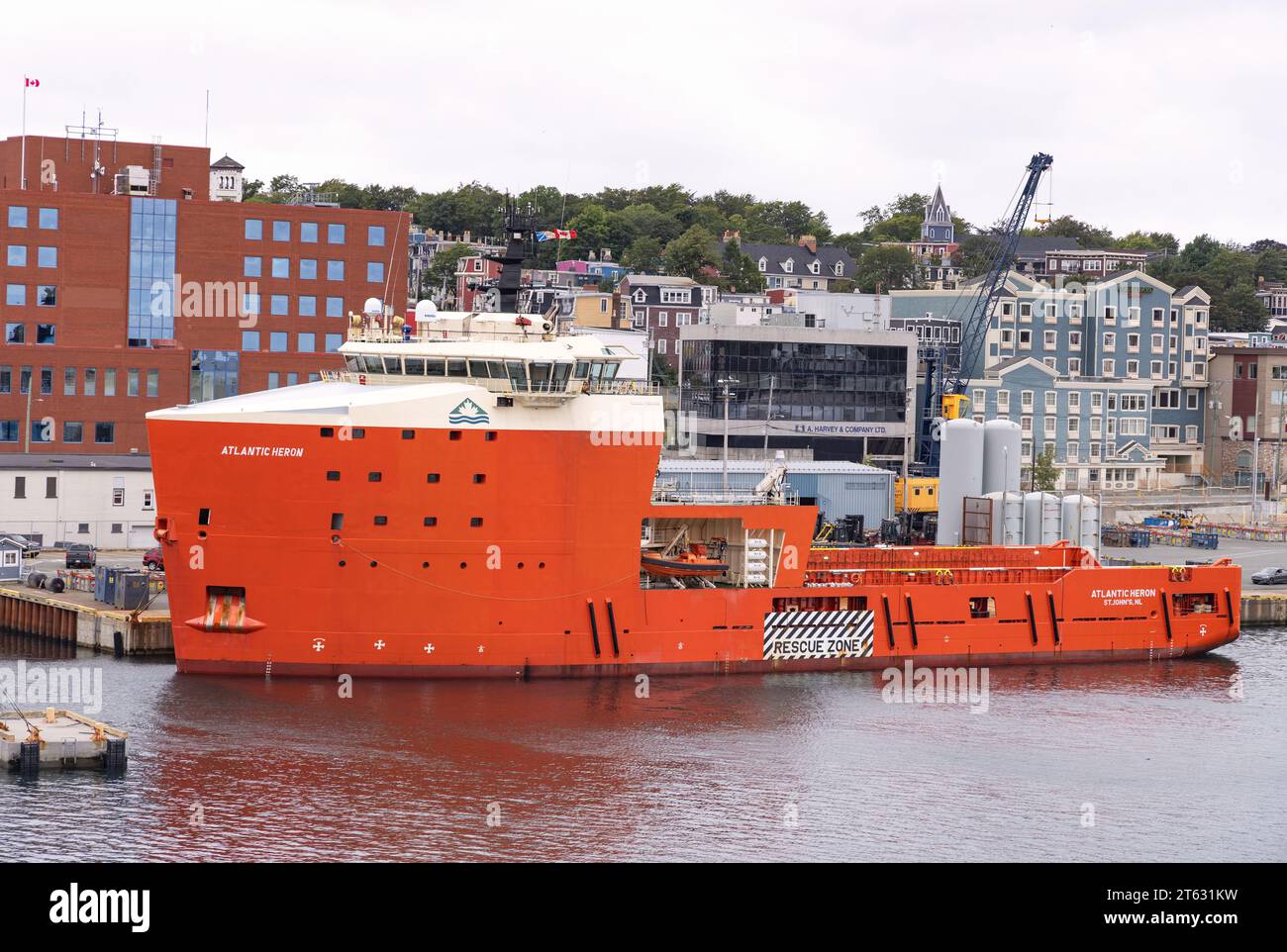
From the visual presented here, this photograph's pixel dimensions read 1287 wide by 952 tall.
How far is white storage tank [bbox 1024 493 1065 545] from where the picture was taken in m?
56.9

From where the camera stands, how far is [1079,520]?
56.8 m

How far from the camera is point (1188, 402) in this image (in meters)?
98.2

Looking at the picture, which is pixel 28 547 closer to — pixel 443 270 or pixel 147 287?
pixel 147 287

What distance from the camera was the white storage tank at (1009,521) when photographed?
5728cm

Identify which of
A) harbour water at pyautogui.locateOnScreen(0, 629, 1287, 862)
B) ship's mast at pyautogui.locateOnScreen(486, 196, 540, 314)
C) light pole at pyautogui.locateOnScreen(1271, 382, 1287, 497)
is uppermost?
ship's mast at pyautogui.locateOnScreen(486, 196, 540, 314)

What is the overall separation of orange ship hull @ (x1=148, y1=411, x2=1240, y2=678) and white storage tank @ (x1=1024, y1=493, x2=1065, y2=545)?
44.5ft

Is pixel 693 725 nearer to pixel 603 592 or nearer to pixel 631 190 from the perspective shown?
pixel 603 592

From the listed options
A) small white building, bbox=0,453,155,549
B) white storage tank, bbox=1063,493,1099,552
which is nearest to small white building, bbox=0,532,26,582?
small white building, bbox=0,453,155,549

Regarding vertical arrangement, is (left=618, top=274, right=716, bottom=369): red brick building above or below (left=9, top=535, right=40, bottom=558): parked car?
above

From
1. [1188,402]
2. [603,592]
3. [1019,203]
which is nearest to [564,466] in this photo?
[603,592]

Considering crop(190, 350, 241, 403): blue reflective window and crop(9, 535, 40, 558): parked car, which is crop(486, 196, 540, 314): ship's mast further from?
crop(190, 350, 241, 403): blue reflective window

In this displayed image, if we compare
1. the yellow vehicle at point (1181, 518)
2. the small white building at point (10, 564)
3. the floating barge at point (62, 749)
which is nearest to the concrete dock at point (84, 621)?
the small white building at point (10, 564)

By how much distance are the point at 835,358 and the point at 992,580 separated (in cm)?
3304

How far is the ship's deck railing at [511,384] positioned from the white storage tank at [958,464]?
19897 millimetres
